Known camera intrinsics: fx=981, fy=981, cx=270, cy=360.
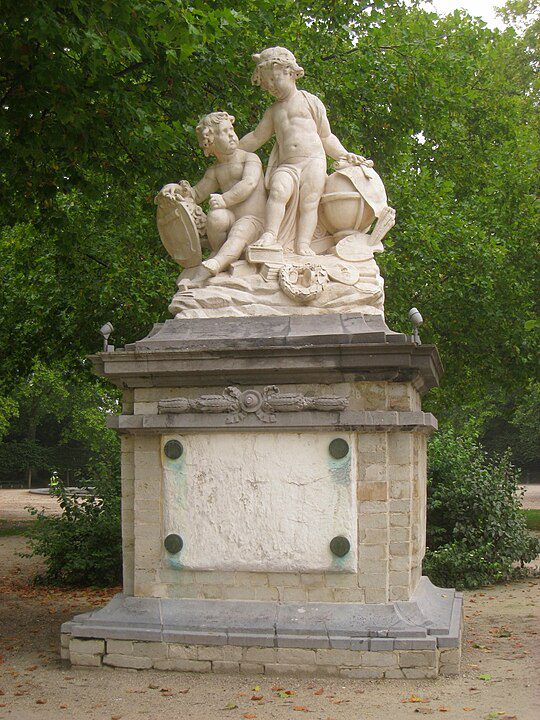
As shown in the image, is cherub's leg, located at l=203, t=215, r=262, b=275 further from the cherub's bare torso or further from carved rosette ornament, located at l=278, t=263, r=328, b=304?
the cherub's bare torso

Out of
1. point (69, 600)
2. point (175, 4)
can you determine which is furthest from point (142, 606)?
point (175, 4)

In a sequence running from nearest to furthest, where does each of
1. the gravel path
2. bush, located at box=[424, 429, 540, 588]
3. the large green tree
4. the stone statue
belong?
the stone statue, the large green tree, bush, located at box=[424, 429, 540, 588], the gravel path

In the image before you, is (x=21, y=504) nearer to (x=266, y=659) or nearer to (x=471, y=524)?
(x=471, y=524)

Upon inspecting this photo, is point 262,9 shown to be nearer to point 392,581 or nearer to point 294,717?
point 392,581

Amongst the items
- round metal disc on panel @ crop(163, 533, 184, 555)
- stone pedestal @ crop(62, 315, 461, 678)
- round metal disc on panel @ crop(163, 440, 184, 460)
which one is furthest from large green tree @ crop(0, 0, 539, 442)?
round metal disc on panel @ crop(163, 533, 184, 555)

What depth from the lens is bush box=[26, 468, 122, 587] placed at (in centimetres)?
1199

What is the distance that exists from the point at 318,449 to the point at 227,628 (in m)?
1.42

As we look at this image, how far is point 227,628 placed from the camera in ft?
22.6

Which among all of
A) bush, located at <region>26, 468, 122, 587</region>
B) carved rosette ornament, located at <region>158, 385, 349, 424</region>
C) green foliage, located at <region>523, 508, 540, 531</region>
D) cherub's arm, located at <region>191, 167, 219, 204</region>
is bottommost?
green foliage, located at <region>523, 508, 540, 531</region>

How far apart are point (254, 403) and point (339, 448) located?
70 cm

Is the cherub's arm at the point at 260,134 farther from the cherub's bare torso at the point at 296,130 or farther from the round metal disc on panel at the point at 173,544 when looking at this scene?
the round metal disc on panel at the point at 173,544

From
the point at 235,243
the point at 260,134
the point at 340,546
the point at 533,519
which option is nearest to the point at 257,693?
the point at 340,546

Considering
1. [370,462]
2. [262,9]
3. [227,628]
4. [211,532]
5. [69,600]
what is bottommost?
[69,600]

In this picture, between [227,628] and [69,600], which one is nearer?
[227,628]
